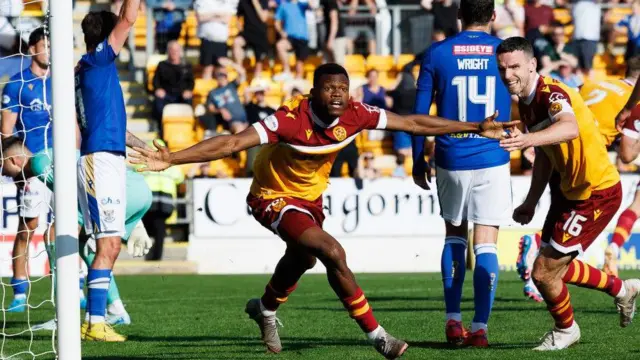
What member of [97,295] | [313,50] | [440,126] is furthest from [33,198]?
[313,50]

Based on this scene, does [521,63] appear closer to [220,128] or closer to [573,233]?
[573,233]

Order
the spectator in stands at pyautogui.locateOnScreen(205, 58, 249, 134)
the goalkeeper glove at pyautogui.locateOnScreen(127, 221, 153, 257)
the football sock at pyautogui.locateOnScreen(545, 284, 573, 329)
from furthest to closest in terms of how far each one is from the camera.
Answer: the spectator in stands at pyautogui.locateOnScreen(205, 58, 249, 134), the goalkeeper glove at pyautogui.locateOnScreen(127, 221, 153, 257), the football sock at pyautogui.locateOnScreen(545, 284, 573, 329)

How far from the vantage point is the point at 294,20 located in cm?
2097

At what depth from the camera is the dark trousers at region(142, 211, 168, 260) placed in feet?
59.0

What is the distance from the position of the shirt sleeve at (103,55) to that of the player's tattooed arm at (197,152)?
1977 millimetres

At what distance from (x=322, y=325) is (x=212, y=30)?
38.9ft

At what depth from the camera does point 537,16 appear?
69.9 ft

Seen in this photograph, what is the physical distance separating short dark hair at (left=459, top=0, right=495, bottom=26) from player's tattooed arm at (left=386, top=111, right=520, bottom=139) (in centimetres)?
132

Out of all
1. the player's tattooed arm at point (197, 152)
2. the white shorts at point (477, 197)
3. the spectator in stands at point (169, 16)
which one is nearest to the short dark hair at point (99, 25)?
the player's tattooed arm at point (197, 152)

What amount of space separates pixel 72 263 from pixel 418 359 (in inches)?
88.1

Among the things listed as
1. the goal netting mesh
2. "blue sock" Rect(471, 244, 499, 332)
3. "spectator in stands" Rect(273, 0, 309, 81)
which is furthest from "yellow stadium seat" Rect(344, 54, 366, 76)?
"blue sock" Rect(471, 244, 499, 332)

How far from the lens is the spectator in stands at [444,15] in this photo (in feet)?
68.2

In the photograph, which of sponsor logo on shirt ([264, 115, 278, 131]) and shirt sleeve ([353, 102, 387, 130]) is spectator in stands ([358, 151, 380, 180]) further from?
sponsor logo on shirt ([264, 115, 278, 131])

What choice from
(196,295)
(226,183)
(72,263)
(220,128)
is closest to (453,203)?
(72,263)
